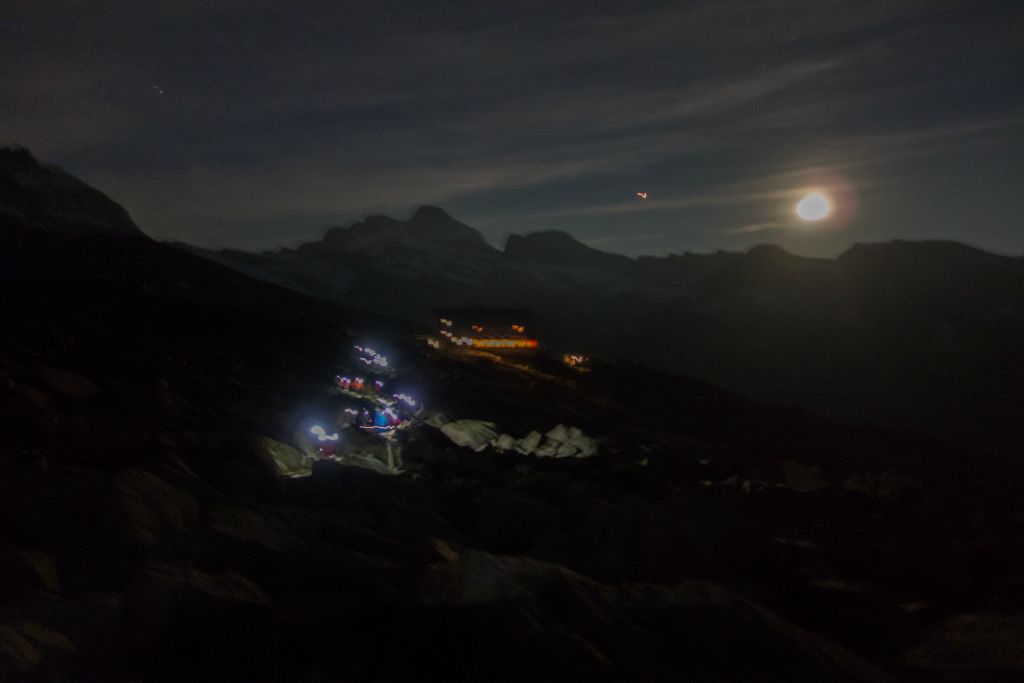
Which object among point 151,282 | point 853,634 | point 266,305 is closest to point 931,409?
point 266,305

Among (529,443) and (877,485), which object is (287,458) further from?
(877,485)

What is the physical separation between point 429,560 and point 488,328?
109699 millimetres

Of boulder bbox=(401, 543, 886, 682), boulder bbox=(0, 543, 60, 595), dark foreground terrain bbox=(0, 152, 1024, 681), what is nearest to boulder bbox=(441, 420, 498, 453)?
dark foreground terrain bbox=(0, 152, 1024, 681)

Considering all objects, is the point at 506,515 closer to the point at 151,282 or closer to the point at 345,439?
the point at 345,439

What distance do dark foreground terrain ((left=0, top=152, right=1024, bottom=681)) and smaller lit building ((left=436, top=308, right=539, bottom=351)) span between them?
84051mm

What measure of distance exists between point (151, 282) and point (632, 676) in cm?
9157

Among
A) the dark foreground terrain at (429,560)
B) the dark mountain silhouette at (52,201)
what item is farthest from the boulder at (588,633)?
the dark mountain silhouette at (52,201)

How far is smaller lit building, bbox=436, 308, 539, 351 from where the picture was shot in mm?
119500

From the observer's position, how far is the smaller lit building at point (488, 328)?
120 meters

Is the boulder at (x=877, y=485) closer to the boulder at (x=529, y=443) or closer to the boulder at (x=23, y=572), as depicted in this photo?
the boulder at (x=529, y=443)

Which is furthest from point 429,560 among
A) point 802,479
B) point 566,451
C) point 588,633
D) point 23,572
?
point 802,479

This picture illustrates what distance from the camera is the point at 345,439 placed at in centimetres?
2941

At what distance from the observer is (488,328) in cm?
12212

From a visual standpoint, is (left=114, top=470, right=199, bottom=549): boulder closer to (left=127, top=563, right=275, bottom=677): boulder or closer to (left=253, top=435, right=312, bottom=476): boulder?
(left=127, top=563, right=275, bottom=677): boulder
